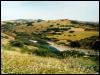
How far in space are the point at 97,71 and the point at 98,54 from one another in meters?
3.03

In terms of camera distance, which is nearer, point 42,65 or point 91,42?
point 42,65

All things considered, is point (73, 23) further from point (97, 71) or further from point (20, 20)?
point (97, 71)

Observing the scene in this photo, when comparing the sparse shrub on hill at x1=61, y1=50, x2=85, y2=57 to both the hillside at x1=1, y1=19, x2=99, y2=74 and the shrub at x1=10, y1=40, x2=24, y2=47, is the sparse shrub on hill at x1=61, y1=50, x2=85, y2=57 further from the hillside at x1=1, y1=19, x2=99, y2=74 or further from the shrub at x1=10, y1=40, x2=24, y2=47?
the shrub at x1=10, y1=40, x2=24, y2=47

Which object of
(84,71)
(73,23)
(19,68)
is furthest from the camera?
(73,23)

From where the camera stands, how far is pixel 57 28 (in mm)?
22547

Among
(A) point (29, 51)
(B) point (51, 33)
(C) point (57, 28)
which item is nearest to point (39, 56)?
(A) point (29, 51)

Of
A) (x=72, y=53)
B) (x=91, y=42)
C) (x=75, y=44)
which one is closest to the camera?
(x=72, y=53)

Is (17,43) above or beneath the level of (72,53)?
above

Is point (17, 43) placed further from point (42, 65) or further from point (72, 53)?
point (42, 65)

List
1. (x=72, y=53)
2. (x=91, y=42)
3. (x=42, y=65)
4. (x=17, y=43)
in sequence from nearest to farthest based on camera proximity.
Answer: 1. (x=42, y=65)
2. (x=72, y=53)
3. (x=17, y=43)
4. (x=91, y=42)

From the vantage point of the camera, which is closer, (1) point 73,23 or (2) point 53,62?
(2) point 53,62

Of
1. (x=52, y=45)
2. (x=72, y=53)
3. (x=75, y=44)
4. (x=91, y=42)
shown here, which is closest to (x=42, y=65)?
(x=72, y=53)

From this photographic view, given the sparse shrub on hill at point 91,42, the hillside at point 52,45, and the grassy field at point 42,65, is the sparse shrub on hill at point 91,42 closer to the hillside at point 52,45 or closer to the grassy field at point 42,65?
the hillside at point 52,45

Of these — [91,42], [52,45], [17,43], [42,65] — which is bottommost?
[52,45]
